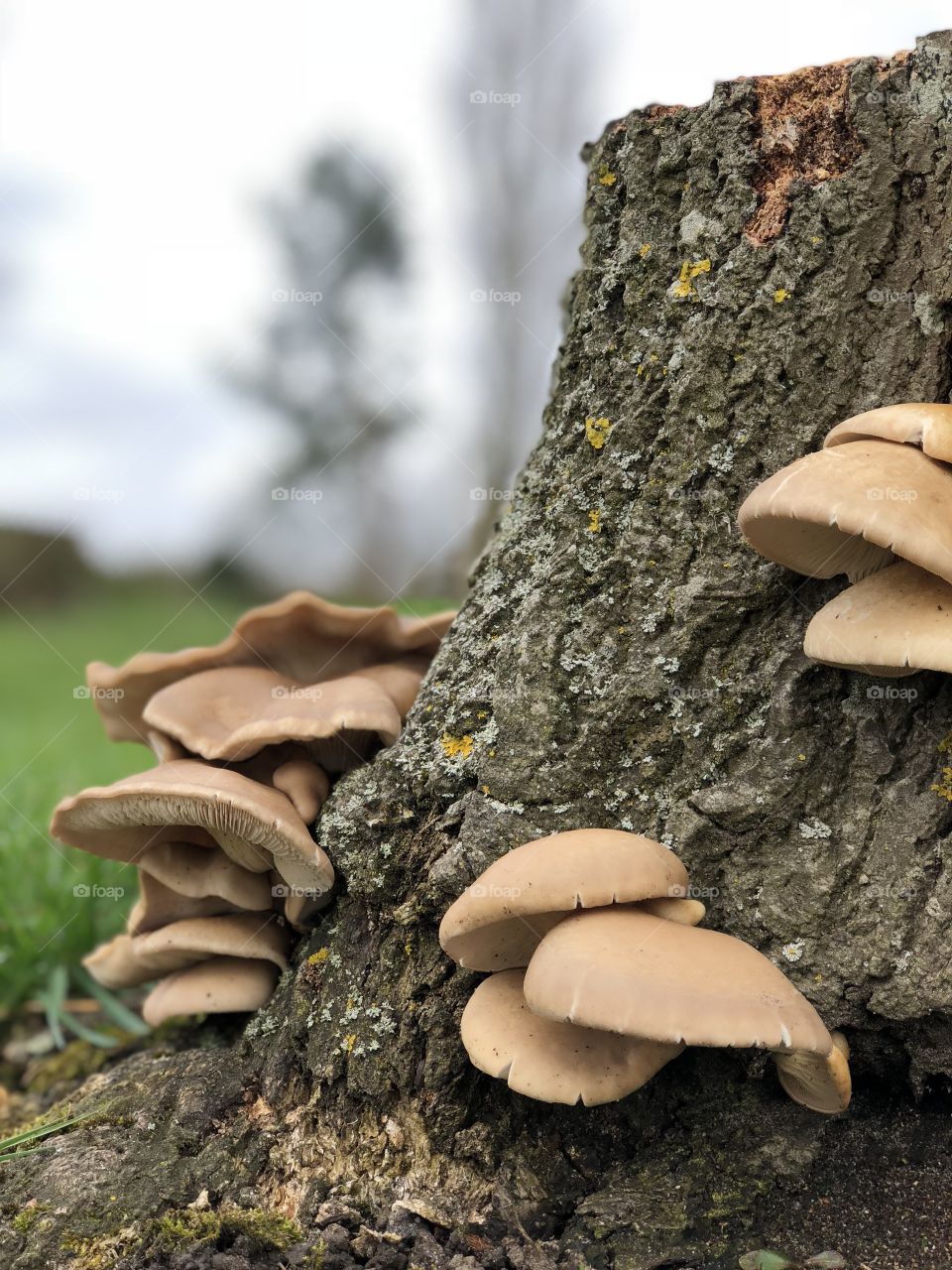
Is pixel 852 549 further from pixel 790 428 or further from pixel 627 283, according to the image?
pixel 627 283

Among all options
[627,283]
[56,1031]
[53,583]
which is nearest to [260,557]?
[53,583]

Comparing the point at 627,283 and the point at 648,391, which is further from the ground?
Result: the point at 627,283

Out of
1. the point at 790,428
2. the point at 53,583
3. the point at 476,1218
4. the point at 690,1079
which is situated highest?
the point at 790,428
